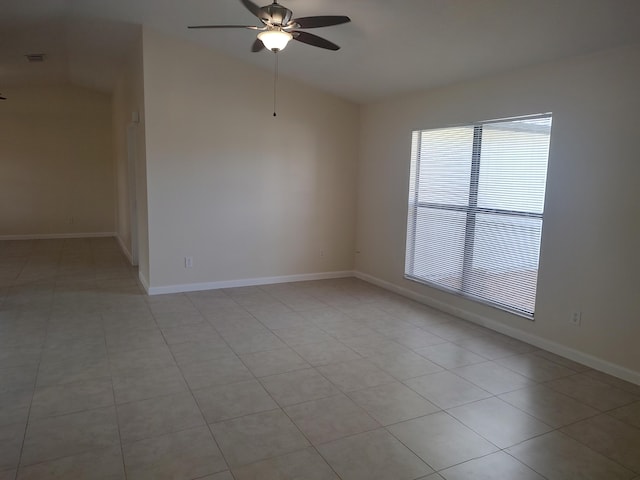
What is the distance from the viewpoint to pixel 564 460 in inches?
88.8

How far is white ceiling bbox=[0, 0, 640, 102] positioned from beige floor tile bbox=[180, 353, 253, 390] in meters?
2.78

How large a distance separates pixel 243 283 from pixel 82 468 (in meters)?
3.53

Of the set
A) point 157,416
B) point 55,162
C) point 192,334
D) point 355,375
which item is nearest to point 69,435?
point 157,416

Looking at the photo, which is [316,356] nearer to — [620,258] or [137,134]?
[620,258]

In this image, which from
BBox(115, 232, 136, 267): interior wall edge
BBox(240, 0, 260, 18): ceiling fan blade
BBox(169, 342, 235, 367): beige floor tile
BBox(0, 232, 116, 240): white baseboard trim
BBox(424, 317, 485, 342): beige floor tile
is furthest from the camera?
BBox(0, 232, 116, 240): white baseboard trim

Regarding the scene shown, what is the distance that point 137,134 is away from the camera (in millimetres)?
5383

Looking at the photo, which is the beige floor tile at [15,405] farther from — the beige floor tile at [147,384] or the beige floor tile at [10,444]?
the beige floor tile at [147,384]

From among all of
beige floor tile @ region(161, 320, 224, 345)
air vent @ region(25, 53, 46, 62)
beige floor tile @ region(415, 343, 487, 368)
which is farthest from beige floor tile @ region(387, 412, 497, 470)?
air vent @ region(25, 53, 46, 62)

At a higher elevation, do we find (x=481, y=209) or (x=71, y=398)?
(x=481, y=209)

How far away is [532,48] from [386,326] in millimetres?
2596

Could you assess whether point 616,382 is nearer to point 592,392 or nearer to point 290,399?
point 592,392

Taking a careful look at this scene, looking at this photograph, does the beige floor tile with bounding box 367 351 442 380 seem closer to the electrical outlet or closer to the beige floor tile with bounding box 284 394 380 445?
the beige floor tile with bounding box 284 394 380 445

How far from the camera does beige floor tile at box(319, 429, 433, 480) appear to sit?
2.11m

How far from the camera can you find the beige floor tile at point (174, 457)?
207cm
